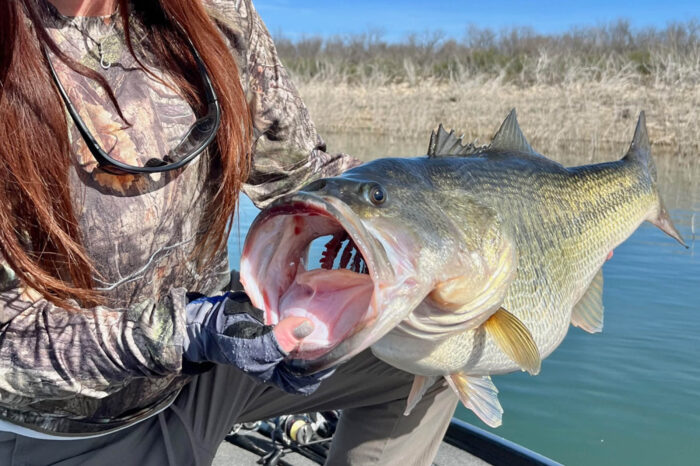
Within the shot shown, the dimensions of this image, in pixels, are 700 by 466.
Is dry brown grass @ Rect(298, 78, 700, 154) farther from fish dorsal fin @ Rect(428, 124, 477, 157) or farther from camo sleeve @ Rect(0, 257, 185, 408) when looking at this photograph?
camo sleeve @ Rect(0, 257, 185, 408)

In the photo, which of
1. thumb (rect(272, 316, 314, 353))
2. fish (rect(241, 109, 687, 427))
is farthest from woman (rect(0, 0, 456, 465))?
fish (rect(241, 109, 687, 427))

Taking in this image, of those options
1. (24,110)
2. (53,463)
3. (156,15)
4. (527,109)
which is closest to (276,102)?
(156,15)

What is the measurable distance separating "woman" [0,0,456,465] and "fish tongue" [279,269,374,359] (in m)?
0.05

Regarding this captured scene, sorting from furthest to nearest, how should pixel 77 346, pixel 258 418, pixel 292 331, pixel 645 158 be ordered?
pixel 645 158
pixel 258 418
pixel 77 346
pixel 292 331

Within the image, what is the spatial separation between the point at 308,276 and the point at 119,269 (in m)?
0.64

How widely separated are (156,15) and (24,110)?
47 centimetres

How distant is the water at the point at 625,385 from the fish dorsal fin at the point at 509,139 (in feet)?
6.87

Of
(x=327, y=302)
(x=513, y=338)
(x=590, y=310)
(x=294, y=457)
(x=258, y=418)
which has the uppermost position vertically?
A: (x=327, y=302)

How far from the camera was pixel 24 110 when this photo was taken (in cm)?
167

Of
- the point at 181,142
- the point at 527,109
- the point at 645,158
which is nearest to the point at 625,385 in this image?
the point at 645,158

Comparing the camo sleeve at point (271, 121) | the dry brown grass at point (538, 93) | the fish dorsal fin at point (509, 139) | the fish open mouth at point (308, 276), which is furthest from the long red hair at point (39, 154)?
the dry brown grass at point (538, 93)

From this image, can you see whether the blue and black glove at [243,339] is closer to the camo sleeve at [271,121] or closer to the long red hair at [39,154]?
the long red hair at [39,154]

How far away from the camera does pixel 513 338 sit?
1.80m

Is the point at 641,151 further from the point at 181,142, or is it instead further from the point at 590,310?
the point at 181,142
